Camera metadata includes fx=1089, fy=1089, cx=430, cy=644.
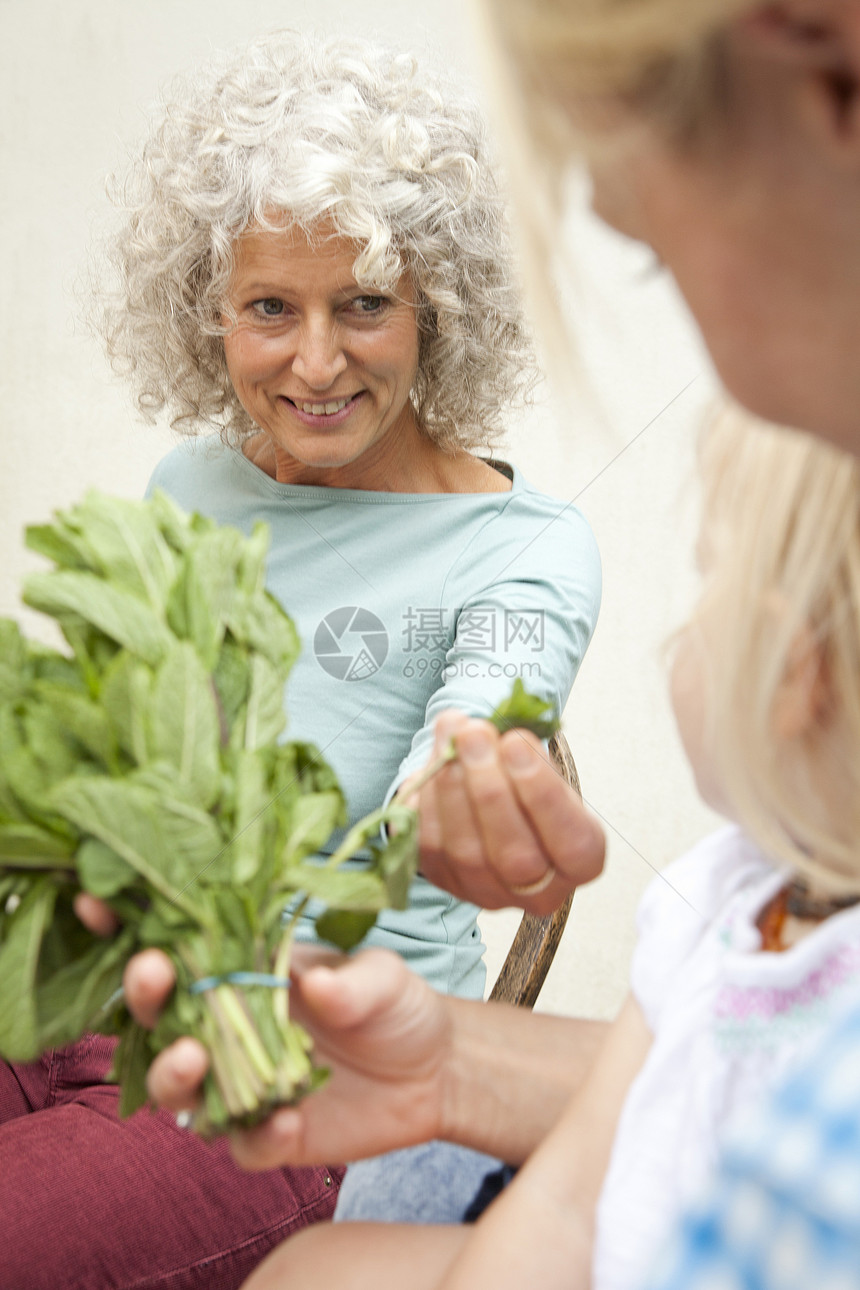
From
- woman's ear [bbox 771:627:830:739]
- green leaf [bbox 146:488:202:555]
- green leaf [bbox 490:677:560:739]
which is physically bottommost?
green leaf [bbox 490:677:560:739]

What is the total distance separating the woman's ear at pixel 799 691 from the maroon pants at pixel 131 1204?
1.70ft

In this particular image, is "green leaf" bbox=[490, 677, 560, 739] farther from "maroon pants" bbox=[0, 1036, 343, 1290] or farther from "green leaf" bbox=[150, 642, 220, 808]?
"maroon pants" bbox=[0, 1036, 343, 1290]

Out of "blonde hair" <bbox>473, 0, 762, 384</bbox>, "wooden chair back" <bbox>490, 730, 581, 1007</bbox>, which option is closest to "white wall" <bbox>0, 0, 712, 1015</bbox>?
"wooden chair back" <bbox>490, 730, 581, 1007</bbox>

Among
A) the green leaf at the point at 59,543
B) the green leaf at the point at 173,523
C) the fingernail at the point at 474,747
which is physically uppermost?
the green leaf at the point at 173,523

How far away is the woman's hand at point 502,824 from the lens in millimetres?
579

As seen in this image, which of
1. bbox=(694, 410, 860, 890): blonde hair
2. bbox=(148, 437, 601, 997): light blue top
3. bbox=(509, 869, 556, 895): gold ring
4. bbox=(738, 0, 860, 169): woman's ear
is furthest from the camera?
bbox=(148, 437, 601, 997): light blue top

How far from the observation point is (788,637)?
394 millimetres

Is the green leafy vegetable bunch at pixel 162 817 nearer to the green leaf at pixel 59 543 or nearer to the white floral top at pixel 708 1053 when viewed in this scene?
the green leaf at pixel 59 543

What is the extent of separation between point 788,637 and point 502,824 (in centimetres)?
24

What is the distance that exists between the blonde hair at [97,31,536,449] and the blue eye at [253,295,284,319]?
0.05m

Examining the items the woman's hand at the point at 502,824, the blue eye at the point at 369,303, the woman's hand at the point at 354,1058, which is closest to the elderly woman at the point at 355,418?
the blue eye at the point at 369,303

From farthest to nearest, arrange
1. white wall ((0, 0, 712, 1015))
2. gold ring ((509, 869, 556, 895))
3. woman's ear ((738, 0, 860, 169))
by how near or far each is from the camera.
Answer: white wall ((0, 0, 712, 1015)), gold ring ((509, 869, 556, 895)), woman's ear ((738, 0, 860, 169))

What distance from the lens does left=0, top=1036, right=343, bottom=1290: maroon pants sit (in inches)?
26.2

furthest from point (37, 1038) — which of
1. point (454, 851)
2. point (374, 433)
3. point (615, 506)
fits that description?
point (615, 506)
